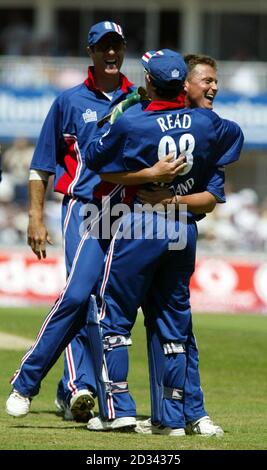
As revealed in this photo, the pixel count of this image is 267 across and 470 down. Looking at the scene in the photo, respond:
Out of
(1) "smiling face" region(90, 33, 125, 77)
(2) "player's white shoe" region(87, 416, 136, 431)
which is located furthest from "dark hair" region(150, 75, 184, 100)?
(2) "player's white shoe" region(87, 416, 136, 431)

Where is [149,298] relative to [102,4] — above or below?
below

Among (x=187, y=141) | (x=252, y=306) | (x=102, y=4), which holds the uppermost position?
(x=102, y=4)

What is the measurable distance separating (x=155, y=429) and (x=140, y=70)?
873 inches

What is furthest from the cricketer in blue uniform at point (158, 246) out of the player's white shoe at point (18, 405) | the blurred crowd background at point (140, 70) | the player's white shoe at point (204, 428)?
the blurred crowd background at point (140, 70)

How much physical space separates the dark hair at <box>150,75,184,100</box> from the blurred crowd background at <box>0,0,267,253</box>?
1462 centimetres

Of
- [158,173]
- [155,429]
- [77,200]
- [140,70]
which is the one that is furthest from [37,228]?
[140,70]

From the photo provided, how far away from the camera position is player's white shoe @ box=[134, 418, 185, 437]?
7376mm

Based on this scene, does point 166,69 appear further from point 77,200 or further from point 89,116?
point 77,200

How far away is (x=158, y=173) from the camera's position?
23.2ft

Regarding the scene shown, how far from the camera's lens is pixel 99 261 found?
7.86 meters

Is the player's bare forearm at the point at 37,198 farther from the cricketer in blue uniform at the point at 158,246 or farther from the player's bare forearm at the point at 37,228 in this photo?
the cricketer in blue uniform at the point at 158,246

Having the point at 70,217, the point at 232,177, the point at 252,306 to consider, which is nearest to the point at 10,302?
the point at 252,306

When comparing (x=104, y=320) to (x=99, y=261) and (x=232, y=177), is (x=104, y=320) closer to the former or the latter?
(x=99, y=261)

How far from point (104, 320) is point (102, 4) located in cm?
2724
